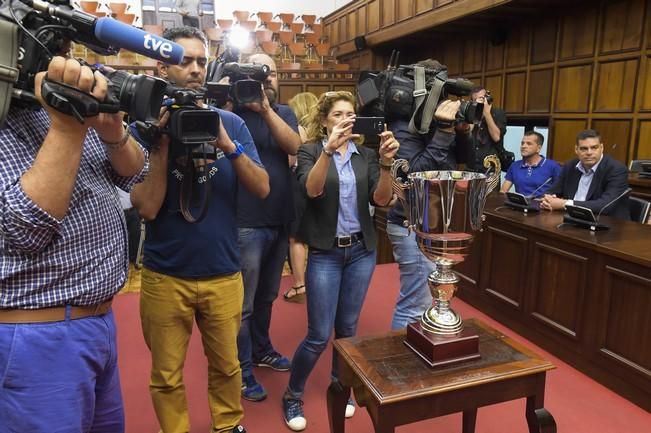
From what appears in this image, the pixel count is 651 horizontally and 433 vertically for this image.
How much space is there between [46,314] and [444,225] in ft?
3.07

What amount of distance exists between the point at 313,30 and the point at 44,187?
968 cm

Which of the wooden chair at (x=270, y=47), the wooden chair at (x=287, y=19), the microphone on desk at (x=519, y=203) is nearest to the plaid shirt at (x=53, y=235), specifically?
the microphone on desk at (x=519, y=203)

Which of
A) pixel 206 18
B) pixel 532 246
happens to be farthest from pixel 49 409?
pixel 206 18

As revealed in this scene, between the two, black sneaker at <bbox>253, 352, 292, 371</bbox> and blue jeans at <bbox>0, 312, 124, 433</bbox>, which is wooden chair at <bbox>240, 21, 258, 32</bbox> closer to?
black sneaker at <bbox>253, 352, 292, 371</bbox>

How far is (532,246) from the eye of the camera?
8.98 feet

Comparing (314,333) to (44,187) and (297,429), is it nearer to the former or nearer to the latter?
(297,429)

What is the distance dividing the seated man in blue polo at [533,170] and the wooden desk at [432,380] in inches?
126

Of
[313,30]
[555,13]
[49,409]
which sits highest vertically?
[313,30]

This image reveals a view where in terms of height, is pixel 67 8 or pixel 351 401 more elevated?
Answer: pixel 67 8

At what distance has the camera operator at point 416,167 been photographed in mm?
1741

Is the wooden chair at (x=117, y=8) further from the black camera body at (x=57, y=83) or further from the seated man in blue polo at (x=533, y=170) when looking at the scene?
the black camera body at (x=57, y=83)

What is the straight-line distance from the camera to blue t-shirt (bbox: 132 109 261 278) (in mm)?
1487

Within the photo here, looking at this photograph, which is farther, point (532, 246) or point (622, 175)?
point (622, 175)

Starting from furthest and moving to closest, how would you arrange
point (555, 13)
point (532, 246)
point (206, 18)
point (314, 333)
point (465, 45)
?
point (206, 18) < point (465, 45) < point (555, 13) < point (532, 246) < point (314, 333)
